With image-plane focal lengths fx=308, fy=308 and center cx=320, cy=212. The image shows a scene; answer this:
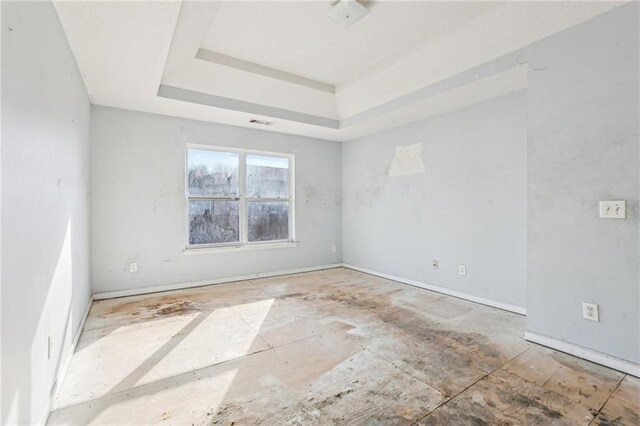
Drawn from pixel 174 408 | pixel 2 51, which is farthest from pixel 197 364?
pixel 2 51

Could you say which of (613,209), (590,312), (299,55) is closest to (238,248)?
(299,55)

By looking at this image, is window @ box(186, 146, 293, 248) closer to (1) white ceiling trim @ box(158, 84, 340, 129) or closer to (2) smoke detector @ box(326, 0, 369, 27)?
(1) white ceiling trim @ box(158, 84, 340, 129)

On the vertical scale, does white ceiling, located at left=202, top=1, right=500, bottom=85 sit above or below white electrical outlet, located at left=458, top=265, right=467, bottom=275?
above

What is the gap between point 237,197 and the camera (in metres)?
4.67

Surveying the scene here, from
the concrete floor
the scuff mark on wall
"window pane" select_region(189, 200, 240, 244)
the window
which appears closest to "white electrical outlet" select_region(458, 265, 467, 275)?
the concrete floor

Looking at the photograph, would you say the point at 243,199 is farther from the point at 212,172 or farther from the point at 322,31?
the point at 322,31

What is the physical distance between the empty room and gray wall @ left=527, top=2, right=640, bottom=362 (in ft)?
0.04

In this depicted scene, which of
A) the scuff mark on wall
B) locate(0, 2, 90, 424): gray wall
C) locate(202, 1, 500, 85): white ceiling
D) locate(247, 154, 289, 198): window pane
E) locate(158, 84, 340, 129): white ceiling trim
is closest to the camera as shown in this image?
locate(0, 2, 90, 424): gray wall

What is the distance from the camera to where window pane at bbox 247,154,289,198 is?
4840 millimetres

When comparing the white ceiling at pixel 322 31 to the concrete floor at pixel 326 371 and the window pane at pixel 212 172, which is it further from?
the concrete floor at pixel 326 371

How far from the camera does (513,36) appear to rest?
102 inches

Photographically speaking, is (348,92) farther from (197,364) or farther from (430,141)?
(197,364)

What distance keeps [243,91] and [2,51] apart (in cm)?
283

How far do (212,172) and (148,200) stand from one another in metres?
0.93
